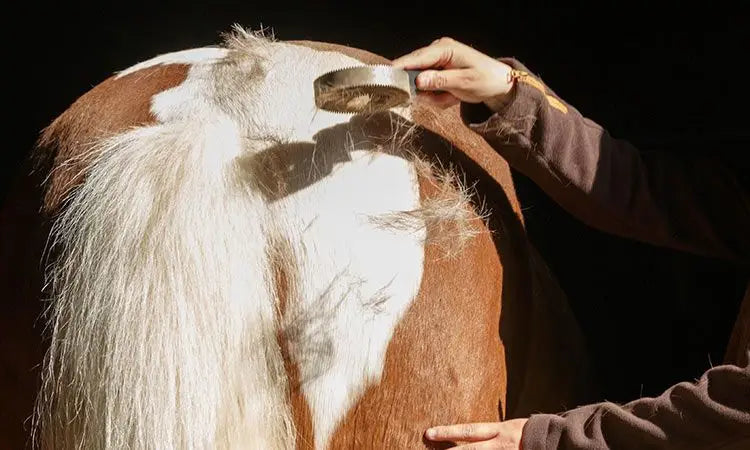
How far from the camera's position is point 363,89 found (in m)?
0.79

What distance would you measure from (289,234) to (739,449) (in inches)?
19.7

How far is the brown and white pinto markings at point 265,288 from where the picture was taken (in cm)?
77

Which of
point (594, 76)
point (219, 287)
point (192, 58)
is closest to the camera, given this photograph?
point (219, 287)

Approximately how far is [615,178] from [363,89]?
389 mm

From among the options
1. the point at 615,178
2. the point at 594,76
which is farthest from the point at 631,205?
the point at 594,76

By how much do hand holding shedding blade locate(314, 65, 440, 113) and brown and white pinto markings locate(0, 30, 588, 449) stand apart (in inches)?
1.2

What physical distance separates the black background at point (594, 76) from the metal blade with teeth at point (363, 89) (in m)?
0.51

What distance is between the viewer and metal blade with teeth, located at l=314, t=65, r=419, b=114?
30.4 inches

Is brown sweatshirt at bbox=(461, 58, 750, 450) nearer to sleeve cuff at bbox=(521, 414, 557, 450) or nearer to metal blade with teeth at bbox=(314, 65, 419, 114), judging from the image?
sleeve cuff at bbox=(521, 414, 557, 450)

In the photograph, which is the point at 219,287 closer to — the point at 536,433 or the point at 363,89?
the point at 363,89

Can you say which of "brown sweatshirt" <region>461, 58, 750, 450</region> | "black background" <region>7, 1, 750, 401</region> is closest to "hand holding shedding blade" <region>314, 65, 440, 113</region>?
"brown sweatshirt" <region>461, 58, 750, 450</region>

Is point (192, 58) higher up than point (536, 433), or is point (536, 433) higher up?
point (192, 58)

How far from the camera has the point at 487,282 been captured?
0.87m

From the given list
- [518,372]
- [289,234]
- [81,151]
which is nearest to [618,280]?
[518,372]
